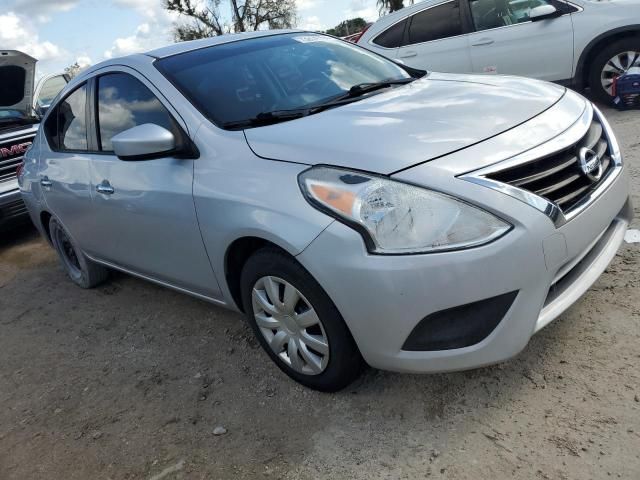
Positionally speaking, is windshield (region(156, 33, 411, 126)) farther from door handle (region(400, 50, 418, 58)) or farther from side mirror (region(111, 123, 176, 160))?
door handle (region(400, 50, 418, 58))

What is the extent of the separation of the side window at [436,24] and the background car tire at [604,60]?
1564 millimetres

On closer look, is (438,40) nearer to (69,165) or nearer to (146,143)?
(69,165)

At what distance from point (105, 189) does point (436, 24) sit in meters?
5.12

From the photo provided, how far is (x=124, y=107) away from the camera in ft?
10.8

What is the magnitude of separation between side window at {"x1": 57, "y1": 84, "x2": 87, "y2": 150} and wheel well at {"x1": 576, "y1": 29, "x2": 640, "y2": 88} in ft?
17.2

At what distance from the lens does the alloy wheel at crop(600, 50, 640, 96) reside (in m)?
6.23

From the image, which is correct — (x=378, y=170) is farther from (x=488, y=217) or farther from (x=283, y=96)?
(x=283, y=96)

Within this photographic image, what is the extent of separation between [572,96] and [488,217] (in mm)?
1230

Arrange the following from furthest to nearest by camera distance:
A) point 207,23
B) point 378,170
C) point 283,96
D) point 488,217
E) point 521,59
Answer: point 207,23 < point 521,59 < point 283,96 < point 378,170 < point 488,217

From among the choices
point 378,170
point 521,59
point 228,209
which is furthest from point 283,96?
point 521,59

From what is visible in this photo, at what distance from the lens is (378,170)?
6.97ft

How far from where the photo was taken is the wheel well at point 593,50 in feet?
20.3

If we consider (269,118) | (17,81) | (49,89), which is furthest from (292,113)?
(49,89)

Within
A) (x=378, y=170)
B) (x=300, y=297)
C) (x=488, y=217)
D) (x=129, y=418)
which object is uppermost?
(x=378, y=170)
